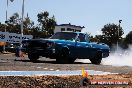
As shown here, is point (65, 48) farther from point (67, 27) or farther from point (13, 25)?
point (13, 25)

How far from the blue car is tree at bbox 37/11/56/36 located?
59.9 metres

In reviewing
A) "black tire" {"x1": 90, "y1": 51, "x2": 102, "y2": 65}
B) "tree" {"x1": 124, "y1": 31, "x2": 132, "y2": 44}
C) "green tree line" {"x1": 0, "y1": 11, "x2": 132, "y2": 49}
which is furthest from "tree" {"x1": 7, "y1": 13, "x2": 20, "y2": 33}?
"black tire" {"x1": 90, "y1": 51, "x2": 102, "y2": 65}

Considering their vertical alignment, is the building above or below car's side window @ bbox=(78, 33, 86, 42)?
above

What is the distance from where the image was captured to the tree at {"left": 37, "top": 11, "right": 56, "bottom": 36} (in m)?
82.3

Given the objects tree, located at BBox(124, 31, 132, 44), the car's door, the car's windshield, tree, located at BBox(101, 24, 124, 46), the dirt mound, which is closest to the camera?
the dirt mound

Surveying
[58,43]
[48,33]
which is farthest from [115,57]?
[48,33]

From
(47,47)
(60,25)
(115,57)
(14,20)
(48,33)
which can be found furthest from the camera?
(14,20)

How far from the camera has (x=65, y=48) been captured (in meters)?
19.6

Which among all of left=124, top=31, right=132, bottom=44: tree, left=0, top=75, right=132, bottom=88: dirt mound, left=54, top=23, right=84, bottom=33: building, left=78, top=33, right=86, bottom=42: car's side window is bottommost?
left=124, top=31, right=132, bottom=44: tree

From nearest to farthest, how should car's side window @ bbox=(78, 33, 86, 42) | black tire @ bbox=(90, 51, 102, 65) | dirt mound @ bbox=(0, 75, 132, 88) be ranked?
dirt mound @ bbox=(0, 75, 132, 88)
car's side window @ bbox=(78, 33, 86, 42)
black tire @ bbox=(90, 51, 102, 65)

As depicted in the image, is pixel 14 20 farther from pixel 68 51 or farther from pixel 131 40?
pixel 68 51

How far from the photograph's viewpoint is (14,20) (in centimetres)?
10781

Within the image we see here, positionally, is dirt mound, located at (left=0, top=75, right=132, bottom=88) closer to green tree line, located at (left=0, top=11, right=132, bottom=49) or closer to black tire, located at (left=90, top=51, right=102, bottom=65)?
black tire, located at (left=90, top=51, right=102, bottom=65)

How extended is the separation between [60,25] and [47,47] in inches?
2264
